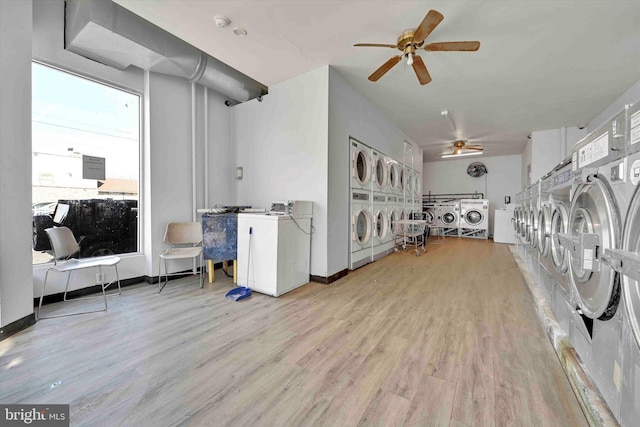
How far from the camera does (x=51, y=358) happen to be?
1.69 meters

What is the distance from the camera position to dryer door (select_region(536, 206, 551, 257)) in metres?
2.25

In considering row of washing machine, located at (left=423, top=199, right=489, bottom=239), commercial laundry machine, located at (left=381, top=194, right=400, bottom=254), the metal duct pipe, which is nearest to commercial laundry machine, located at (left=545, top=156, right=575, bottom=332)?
commercial laundry machine, located at (left=381, top=194, right=400, bottom=254)

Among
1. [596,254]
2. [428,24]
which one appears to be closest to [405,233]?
[428,24]

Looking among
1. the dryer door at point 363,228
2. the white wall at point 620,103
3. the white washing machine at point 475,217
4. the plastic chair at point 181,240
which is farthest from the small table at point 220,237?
the white washing machine at point 475,217

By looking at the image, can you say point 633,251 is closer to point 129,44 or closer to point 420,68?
point 420,68

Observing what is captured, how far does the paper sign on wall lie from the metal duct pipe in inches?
47.1

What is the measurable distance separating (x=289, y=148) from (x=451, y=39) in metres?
2.39

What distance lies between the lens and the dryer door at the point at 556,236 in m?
1.72

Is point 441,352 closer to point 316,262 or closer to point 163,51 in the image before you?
point 316,262

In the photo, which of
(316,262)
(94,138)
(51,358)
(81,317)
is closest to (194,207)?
(94,138)

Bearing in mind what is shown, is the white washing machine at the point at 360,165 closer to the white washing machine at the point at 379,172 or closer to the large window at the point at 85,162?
the white washing machine at the point at 379,172

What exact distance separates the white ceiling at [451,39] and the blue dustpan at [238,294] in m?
2.94

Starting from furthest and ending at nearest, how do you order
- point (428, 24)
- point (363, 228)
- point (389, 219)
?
1. point (389, 219)
2. point (363, 228)
3. point (428, 24)

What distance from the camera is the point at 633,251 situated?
0.96m
